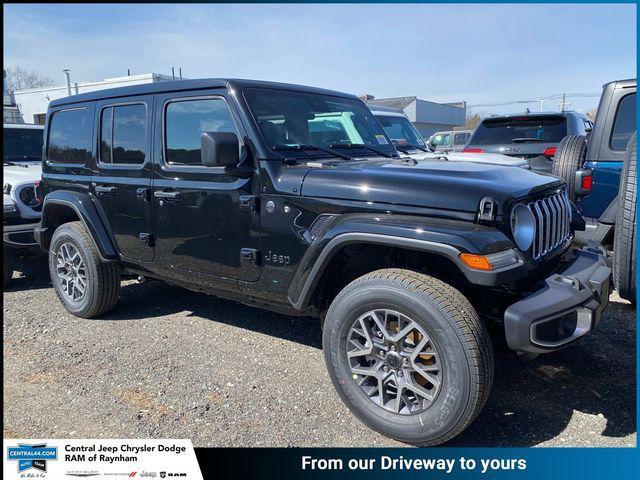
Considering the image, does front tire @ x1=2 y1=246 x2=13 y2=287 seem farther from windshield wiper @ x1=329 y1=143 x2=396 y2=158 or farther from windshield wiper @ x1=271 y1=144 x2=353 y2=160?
windshield wiper @ x1=329 y1=143 x2=396 y2=158

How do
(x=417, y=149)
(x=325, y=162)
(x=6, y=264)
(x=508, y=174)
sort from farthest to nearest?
(x=417, y=149)
(x=6, y=264)
(x=325, y=162)
(x=508, y=174)

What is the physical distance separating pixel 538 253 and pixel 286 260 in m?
1.47

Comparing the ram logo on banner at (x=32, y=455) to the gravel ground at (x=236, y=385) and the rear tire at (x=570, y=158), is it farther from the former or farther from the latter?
the rear tire at (x=570, y=158)

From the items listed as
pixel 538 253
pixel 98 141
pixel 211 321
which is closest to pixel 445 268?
pixel 538 253

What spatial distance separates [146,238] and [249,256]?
109 cm

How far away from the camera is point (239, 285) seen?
3.39 metres

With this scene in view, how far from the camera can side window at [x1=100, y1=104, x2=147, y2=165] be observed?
3.92 m

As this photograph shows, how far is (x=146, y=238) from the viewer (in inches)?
153

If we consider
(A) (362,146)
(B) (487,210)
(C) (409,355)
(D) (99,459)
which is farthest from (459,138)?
(D) (99,459)

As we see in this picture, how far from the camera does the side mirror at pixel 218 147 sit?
9.65 ft

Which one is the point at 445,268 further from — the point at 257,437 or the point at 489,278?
the point at 257,437

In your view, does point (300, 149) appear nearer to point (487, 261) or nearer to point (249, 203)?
point (249, 203)

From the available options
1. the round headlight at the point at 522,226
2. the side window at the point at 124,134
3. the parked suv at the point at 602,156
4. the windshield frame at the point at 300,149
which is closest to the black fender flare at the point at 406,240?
the round headlight at the point at 522,226

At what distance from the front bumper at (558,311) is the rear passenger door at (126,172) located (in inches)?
107
